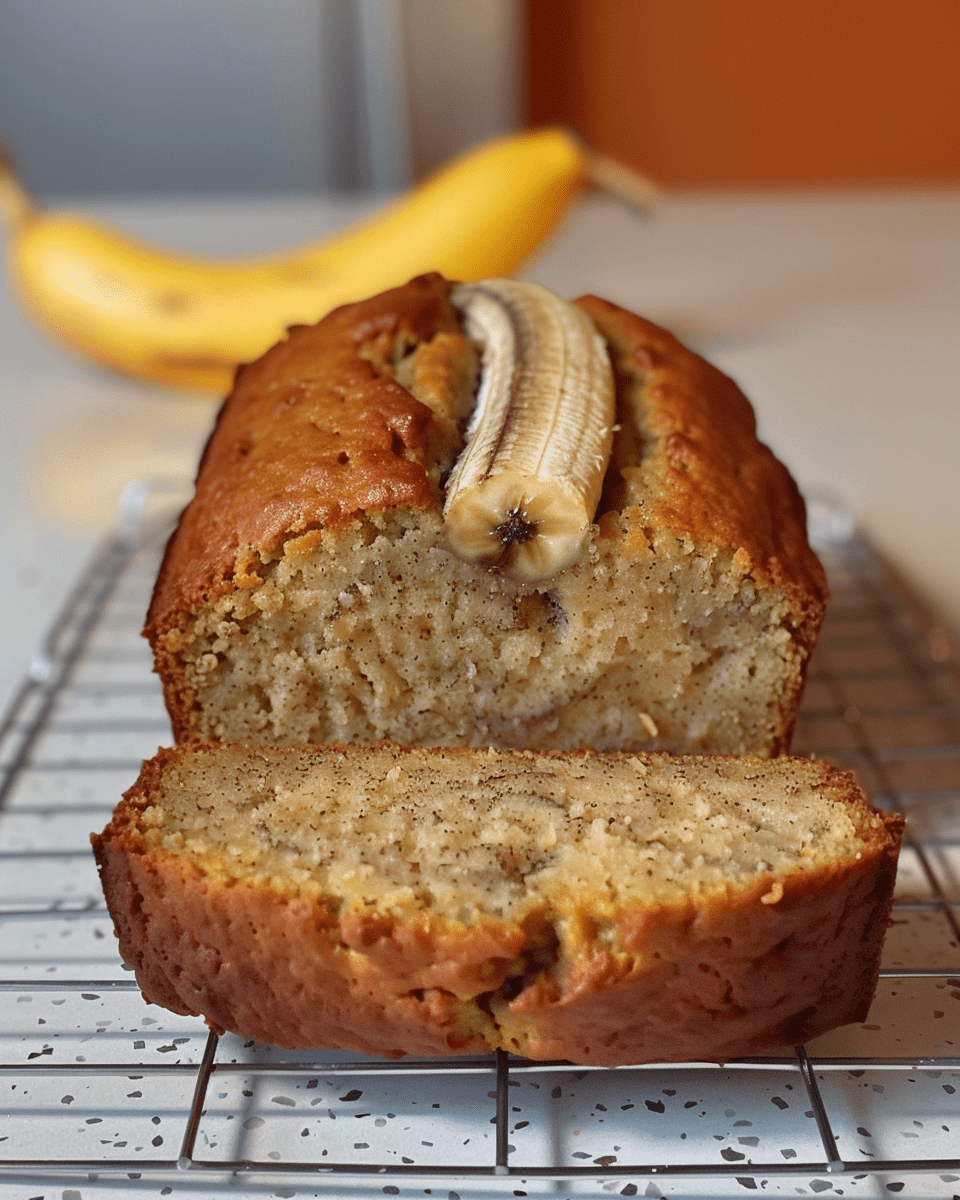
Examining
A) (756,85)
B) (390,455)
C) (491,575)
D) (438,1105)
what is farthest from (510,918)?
(756,85)

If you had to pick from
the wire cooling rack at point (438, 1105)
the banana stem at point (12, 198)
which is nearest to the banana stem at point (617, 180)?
the banana stem at point (12, 198)

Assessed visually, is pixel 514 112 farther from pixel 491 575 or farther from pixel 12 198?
pixel 491 575

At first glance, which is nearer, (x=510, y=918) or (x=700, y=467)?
(x=510, y=918)

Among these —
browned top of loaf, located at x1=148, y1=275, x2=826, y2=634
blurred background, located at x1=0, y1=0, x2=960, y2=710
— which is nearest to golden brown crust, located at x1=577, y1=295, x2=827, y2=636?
browned top of loaf, located at x1=148, y1=275, x2=826, y2=634

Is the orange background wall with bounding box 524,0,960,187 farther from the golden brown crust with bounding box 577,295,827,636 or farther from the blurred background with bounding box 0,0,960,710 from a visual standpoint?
the golden brown crust with bounding box 577,295,827,636

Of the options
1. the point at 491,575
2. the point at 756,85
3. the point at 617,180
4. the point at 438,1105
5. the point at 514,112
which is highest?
the point at 756,85
